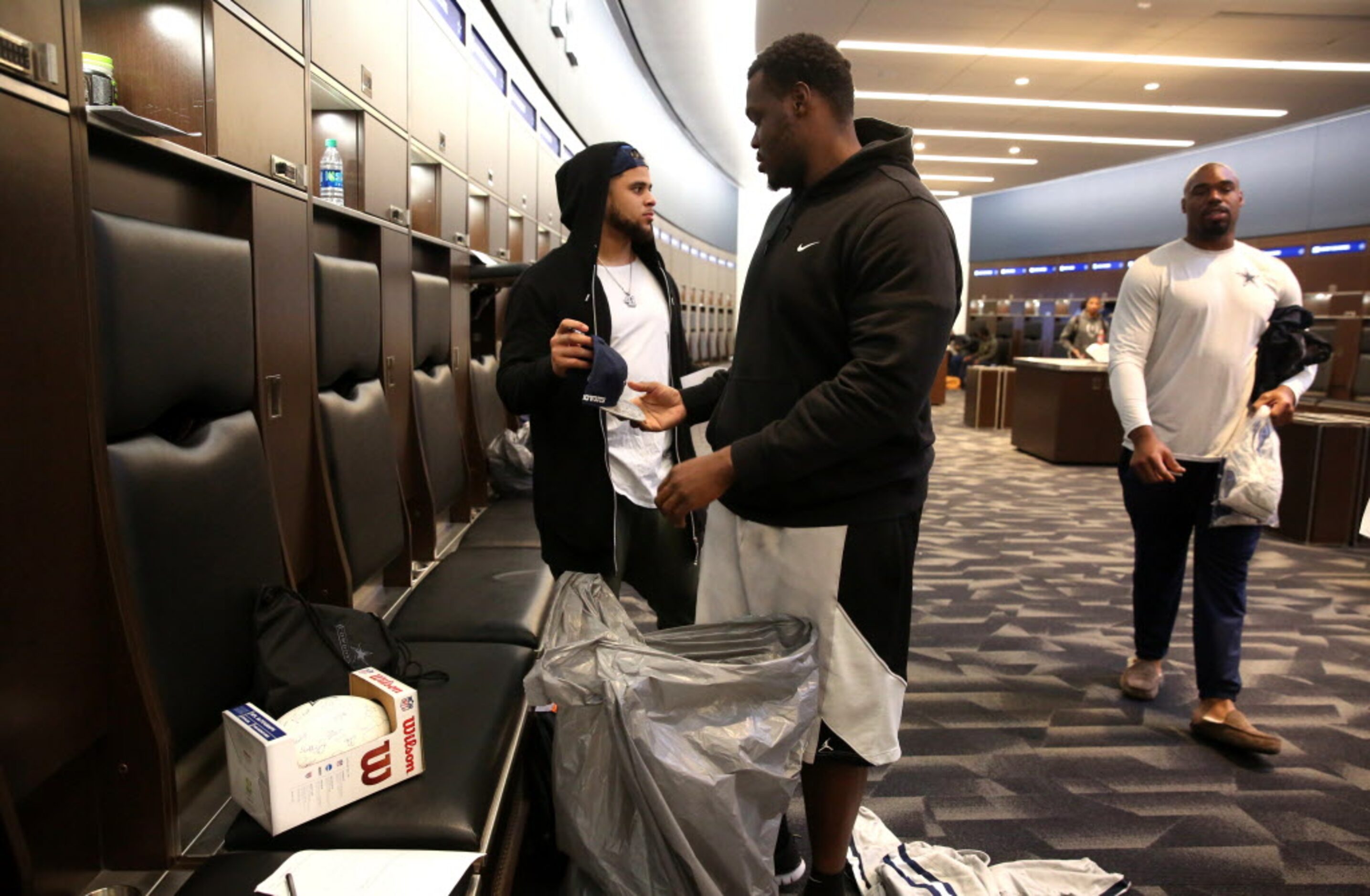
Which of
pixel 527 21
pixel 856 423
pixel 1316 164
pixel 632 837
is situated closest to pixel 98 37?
pixel 856 423

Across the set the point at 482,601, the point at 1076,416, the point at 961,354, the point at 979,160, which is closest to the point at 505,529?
the point at 482,601

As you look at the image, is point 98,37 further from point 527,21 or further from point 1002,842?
point 527,21

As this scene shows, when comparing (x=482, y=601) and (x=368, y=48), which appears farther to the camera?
(x=368, y=48)

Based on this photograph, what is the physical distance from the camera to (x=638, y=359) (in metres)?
1.95

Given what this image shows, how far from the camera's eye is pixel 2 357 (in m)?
1.03

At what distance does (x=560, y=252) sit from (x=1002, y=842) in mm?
1556

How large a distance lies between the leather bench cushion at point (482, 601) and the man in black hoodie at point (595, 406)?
0.61 ft

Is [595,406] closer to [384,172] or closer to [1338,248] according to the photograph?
[384,172]

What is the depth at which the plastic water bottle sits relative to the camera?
237 centimetres

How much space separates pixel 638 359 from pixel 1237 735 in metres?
1.80

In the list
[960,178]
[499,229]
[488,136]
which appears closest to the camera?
[488,136]

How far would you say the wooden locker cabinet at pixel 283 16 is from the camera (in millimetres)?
1783

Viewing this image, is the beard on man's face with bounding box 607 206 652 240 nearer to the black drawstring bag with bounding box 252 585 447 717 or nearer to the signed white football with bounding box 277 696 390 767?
the black drawstring bag with bounding box 252 585 447 717

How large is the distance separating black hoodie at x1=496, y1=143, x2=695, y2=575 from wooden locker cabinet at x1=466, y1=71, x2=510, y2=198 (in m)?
2.07
